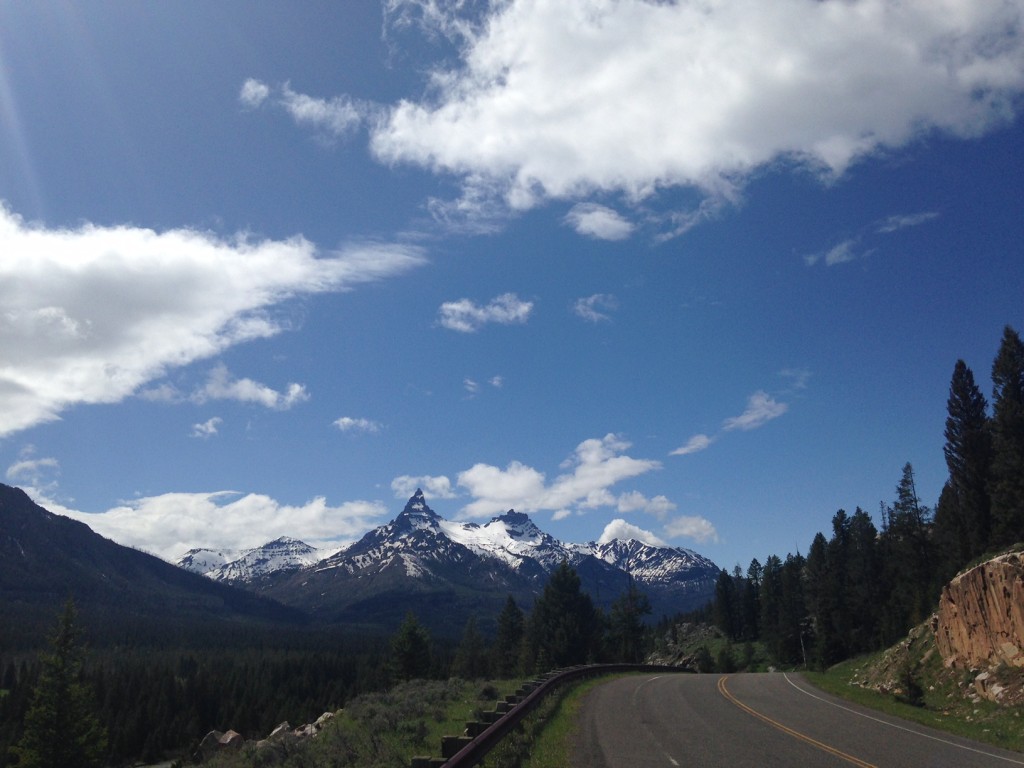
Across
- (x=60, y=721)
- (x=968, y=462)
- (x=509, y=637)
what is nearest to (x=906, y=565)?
(x=968, y=462)

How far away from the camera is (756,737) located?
628 inches

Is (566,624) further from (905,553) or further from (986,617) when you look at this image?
(986,617)

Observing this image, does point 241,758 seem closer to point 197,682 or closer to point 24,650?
point 197,682

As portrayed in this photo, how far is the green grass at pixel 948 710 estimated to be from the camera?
699 inches

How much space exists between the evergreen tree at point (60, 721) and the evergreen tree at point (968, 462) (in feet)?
203

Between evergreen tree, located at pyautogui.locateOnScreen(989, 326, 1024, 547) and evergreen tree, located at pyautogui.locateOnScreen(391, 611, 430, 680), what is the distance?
45.6 metres

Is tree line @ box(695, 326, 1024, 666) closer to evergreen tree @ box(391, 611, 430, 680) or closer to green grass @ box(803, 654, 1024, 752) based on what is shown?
green grass @ box(803, 654, 1024, 752)

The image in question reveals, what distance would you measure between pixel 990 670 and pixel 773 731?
1163cm

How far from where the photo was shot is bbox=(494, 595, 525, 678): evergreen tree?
87.6 meters

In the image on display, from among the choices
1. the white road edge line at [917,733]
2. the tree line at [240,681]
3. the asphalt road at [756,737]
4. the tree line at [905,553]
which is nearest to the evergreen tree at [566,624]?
the tree line at [240,681]

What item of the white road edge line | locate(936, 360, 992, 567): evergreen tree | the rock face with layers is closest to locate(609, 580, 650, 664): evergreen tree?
locate(936, 360, 992, 567): evergreen tree

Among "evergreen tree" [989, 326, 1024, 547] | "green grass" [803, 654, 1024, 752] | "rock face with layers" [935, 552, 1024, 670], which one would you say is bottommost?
"green grass" [803, 654, 1024, 752]

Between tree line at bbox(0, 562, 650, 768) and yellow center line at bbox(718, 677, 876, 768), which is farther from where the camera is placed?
tree line at bbox(0, 562, 650, 768)

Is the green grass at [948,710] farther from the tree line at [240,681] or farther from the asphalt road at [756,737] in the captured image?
the tree line at [240,681]
